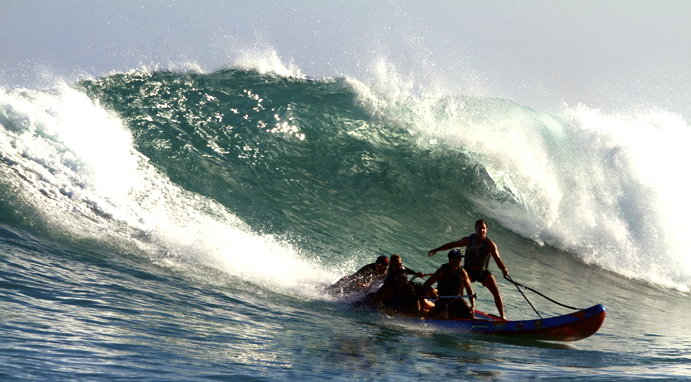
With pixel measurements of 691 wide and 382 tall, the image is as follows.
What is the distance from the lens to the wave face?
11.4m

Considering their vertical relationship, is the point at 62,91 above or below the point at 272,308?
above

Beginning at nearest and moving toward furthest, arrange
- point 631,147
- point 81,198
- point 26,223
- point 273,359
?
point 273,359
point 26,223
point 81,198
point 631,147

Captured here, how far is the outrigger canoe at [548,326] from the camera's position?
338 inches

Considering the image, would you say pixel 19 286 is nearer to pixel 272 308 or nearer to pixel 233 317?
pixel 233 317

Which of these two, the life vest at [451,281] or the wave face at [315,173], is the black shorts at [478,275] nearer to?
the life vest at [451,281]

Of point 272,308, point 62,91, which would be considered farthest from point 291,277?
point 62,91

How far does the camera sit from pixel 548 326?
340 inches

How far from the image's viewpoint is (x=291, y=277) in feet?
34.0

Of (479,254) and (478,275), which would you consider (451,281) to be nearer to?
(478,275)

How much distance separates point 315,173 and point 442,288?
281 inches

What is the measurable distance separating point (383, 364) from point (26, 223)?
6.49 m

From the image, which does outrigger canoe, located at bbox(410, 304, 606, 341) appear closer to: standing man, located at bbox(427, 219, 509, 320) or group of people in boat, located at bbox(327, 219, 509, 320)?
group of people in boat, located at bbox(327, 219, 509, 320)

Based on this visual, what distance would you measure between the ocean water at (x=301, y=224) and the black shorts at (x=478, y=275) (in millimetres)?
1139

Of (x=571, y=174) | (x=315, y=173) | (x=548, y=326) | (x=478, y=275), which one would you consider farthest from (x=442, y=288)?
(x=571, y=174)
